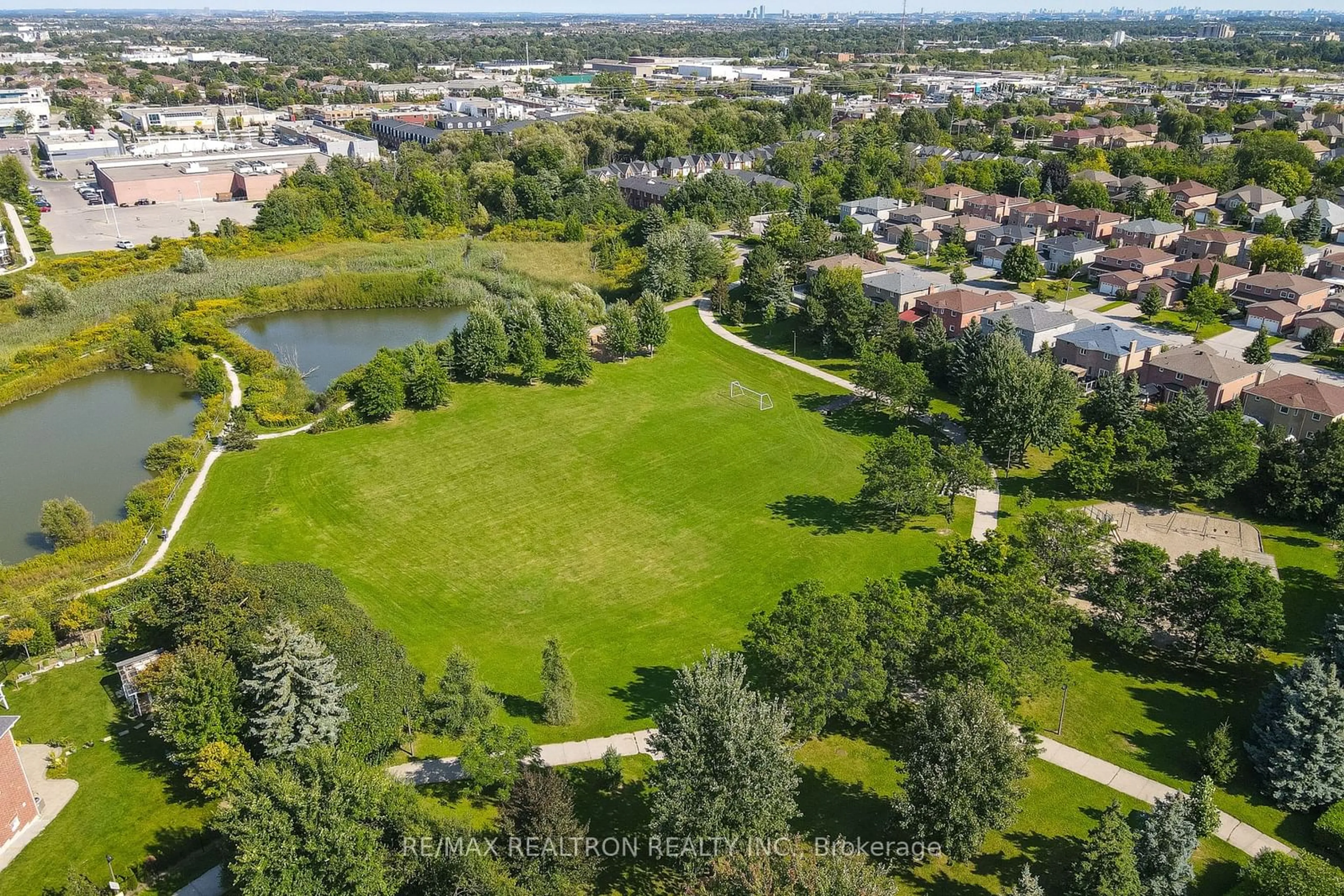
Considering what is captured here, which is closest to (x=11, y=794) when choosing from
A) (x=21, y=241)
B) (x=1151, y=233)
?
(x=21, y=241)

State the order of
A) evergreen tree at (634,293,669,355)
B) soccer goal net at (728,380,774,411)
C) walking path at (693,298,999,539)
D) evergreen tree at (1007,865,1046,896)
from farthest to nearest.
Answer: evergreen tree at (634,293,669,355), soccer goal net at (728,380,774,411), walking path at (693,298,999,539), evergreen tree at (1007,865,1046,896)

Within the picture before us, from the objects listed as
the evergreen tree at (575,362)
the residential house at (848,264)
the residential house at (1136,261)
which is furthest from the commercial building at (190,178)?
the residential house at (1136,261)

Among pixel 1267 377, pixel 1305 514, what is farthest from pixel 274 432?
pixel 1267 377

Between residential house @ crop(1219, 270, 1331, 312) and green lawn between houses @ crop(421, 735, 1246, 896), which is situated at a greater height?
residential house @ crop(1219, 270, 1331, 312)

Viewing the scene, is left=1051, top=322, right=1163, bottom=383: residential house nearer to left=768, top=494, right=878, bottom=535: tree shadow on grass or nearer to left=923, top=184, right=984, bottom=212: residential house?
left=768, top=494, right=878, bottom=535: tree shadow on grass

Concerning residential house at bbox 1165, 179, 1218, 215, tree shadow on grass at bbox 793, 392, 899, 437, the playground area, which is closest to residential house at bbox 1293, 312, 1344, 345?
the playground area

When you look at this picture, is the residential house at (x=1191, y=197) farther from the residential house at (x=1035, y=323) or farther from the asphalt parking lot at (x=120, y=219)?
the asphalt parking lot at (x=120, y=219)

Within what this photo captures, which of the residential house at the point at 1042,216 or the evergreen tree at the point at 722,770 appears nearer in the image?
the evergreen tree at the point at 722,770
